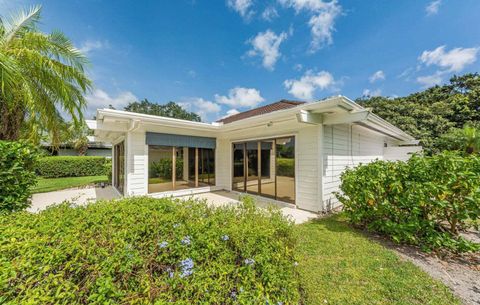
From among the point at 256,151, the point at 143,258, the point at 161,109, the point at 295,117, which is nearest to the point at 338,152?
the point at 295,117

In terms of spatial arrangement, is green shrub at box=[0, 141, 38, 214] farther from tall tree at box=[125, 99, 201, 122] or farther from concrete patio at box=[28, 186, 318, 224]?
tall tree at box=[125, 99, 201, 122]

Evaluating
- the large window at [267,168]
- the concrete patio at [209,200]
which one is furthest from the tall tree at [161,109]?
the large window at [267,168]

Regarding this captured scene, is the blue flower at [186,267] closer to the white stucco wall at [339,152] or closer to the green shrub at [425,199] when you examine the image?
the green shrub at [425,199]

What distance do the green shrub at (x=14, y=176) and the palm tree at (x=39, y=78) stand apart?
1.88 metres

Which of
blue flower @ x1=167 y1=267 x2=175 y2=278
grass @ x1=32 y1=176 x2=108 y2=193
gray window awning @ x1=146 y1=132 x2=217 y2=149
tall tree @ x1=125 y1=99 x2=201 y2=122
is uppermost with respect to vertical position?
tall tree @ x1=125 y1=99 x2=201 y2=122

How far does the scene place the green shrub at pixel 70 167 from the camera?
13586 mm

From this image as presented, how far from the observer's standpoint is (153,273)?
1541 mm

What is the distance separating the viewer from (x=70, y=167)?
14422mm

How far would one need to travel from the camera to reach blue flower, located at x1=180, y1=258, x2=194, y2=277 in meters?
1.49

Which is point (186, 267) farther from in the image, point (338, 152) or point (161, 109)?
point (161, 109)

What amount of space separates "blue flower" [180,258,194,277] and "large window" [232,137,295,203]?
5.48 metres

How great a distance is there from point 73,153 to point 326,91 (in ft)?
89.6

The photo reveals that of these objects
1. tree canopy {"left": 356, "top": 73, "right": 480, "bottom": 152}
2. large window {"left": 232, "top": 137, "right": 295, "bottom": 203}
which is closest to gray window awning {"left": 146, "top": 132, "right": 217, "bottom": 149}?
large window {"left": 232, "top": 137, "right": 295, "bottom": 203}

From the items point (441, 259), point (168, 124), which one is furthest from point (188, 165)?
point (441, 259)
